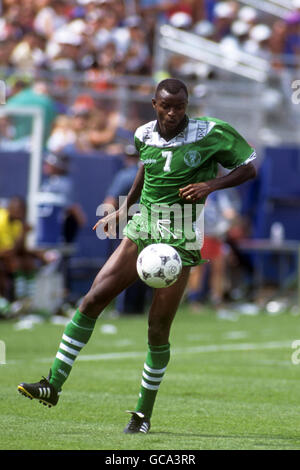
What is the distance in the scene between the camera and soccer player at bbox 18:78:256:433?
7188 mm

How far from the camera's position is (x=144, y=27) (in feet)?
72.3

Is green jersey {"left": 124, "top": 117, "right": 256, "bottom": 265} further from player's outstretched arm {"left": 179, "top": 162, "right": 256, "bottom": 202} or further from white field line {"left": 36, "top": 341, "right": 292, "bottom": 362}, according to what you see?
white field line {"left": 36, "top": 341, "right": 292, "bottom": 362}

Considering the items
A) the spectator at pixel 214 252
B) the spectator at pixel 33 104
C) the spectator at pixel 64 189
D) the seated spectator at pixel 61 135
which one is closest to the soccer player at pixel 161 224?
the spectator at pixel 64 189

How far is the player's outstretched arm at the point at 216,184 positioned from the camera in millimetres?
6996

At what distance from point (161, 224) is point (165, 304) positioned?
55cm

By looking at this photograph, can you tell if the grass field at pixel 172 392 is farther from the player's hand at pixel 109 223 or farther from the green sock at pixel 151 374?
the player's hand at pixel 109 223

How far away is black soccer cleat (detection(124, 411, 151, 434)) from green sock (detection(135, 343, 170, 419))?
0.12 meters

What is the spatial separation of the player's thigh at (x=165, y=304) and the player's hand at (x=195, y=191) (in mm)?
539

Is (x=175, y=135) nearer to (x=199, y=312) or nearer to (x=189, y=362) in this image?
(x=189, y=362)

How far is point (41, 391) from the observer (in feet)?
23.2

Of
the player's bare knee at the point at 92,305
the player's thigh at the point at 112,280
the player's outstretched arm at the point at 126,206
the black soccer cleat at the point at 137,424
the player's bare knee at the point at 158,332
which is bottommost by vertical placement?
the black soccer cleat at the point at 137,424

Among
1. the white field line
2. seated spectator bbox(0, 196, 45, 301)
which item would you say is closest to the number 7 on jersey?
the white field line
